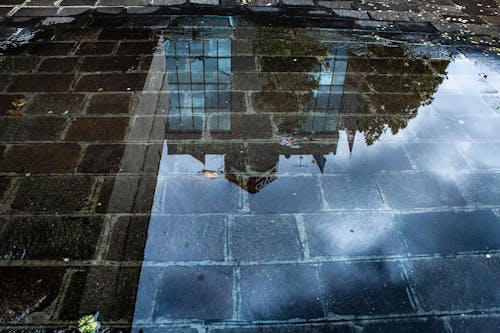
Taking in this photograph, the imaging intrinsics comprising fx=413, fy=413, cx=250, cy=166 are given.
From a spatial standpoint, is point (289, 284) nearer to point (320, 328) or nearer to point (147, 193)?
point (320, 328)

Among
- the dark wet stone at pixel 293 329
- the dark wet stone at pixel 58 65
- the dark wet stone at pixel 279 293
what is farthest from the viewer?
the dark wet stone at pixel 58 65

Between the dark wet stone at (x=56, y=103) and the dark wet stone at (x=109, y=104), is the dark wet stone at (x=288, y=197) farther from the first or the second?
the dark wet stone at (x=56, y=103)

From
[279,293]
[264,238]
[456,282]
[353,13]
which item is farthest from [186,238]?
[353,13]

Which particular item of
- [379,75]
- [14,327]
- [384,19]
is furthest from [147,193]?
[384,19]

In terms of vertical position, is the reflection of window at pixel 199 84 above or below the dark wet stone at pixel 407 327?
above

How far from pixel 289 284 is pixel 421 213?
57.9 inches

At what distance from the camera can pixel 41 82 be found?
17.1 feet

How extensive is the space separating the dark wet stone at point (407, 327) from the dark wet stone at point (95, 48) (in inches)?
196

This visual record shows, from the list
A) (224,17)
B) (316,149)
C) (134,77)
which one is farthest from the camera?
(224,17)

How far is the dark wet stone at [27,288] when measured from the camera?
292 cm

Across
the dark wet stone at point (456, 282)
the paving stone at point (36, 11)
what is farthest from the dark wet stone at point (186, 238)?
the paving stone at point (36, 11)

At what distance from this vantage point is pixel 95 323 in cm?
283

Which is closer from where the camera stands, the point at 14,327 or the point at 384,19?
the point at 14,327

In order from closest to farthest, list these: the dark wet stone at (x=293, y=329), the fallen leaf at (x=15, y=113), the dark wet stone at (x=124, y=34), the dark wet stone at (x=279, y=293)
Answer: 1. the dark wet stone at (x=293, y=329)
2. the dark wet stone at (x=279, y=293)
3. the fallen leaf at (x=15, y=113)
4. the dark wet stone at (x=124, y=34)
